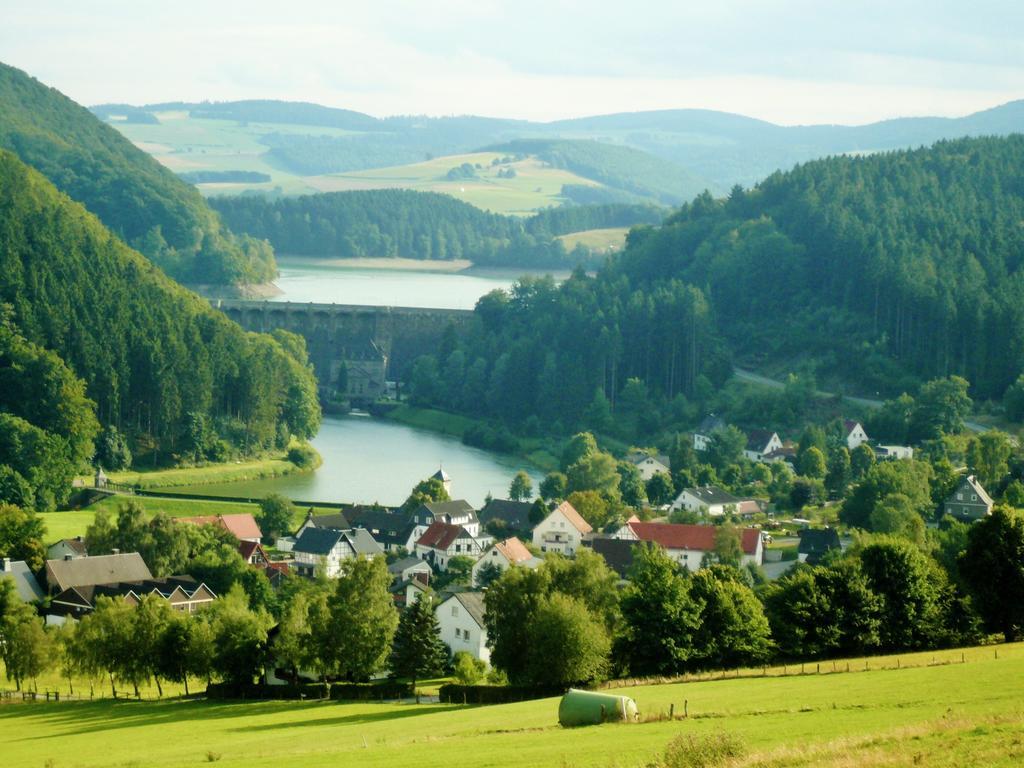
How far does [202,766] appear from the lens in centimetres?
2183

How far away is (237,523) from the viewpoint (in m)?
54.2

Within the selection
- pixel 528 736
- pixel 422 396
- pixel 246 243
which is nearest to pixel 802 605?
pixel 528 736

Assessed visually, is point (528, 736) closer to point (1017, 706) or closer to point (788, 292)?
point (1017, 706)

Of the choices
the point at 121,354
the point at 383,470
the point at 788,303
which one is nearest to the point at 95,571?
the point at 383,470

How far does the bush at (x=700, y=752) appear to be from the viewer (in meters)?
18.0

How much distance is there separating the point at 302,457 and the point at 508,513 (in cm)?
1967

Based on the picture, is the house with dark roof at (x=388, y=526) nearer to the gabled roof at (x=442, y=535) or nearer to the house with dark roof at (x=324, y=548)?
the gabled roof at (x=442, y=535)

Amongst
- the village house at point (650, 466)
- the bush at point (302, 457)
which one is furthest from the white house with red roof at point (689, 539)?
the bush at point (302, 457)

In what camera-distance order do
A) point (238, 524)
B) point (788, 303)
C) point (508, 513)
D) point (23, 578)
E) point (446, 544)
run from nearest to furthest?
1. point (23, 578)
2. point (446, 544)
3. point (238, 524)
4. point (508, 513)
5. point (788, 303)

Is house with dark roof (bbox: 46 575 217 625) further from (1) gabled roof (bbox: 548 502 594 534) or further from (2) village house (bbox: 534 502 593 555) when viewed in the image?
(1) gabled roof (bbox: 548 502 594 534)

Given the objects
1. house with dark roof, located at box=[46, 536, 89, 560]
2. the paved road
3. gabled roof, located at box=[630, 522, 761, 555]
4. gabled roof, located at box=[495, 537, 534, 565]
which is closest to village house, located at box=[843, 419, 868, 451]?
the paved road

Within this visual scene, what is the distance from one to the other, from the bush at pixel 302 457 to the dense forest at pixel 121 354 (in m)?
2.74

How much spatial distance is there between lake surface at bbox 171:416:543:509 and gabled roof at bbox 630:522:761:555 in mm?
11516

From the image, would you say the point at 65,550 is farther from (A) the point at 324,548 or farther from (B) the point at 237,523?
(A) the point at 324,548
